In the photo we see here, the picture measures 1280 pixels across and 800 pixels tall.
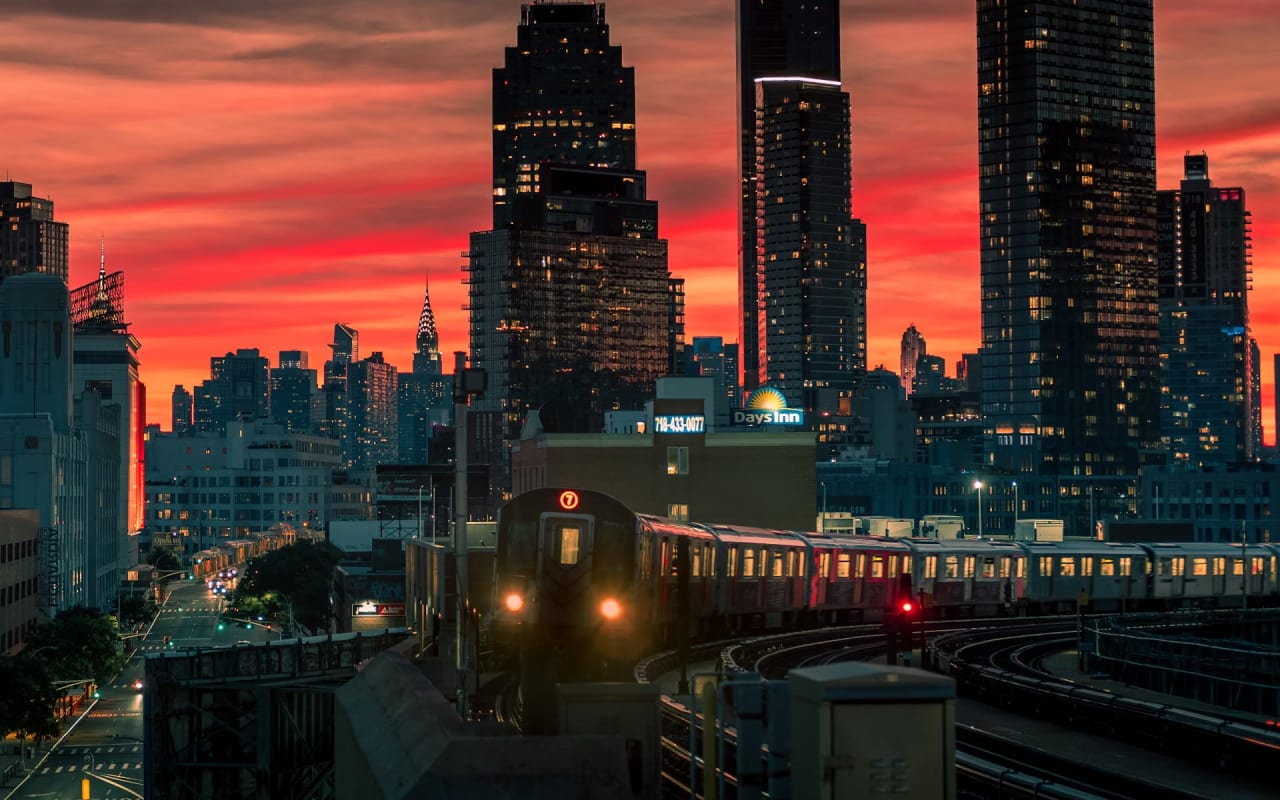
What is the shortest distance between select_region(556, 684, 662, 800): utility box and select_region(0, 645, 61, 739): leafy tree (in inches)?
2980

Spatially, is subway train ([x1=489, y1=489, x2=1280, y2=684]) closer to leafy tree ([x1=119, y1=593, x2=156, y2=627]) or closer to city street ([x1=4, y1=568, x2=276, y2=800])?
city street ([x1=4, y1=568, x2=276, y2=800])

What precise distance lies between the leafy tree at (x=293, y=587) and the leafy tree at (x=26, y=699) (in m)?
69.8

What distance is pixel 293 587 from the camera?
18862cm

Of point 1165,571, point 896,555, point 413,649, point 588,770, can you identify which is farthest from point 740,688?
point 1165,571

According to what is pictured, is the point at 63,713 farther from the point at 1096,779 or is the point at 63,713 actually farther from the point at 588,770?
the point at 588,770

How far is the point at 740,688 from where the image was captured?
20.3m

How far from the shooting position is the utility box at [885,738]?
1789 cm

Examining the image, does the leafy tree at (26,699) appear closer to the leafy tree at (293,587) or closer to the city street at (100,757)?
the city street at (100,757)

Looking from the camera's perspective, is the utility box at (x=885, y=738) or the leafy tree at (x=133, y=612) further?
the leafy tree at (x=133, y=612)

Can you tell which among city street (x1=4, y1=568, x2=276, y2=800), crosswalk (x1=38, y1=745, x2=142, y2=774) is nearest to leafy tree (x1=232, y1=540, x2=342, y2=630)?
city street (x1=4, y1=568, x2=276, y2=800)

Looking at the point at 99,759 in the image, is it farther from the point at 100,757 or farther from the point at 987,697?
the point at 987,697

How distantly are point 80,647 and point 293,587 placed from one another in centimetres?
6614

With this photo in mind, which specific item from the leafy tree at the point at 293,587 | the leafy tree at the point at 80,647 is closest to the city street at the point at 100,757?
the leafy tree at the point at 80,647

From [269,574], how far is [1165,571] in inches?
4429
